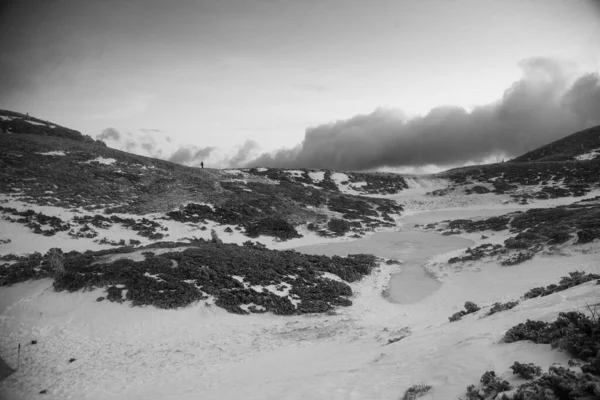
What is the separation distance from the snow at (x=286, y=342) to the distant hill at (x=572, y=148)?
9396 centimetres

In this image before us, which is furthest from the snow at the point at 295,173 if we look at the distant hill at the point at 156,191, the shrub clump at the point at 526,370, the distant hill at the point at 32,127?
the shrub clump at the point at 526,370

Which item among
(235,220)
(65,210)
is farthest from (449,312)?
(65,210)

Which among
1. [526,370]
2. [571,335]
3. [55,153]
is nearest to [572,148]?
[571,335]

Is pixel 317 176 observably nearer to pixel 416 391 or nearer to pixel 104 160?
pixel 104 160

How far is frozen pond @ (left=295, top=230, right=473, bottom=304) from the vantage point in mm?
19422

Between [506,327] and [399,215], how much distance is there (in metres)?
49.5

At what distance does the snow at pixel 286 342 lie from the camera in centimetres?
707

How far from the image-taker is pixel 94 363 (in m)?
11.6

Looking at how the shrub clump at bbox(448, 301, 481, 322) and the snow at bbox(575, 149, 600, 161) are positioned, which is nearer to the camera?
the shrub clump at bbox(448, 301, 481, 322)

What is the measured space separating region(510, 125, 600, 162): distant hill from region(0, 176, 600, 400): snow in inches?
3699

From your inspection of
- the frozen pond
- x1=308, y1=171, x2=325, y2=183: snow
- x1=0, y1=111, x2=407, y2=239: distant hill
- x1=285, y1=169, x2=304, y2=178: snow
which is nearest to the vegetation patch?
the frozen pond

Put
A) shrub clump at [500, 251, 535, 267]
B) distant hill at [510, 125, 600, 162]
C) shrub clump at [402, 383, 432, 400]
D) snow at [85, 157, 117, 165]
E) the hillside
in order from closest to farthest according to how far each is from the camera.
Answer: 1. shrub clump at [402, 383, 432, 400]
2. the hillside
3. shrub clump at [500, 251, 535, 267]
4. snow at [85, 157, 117, 165]
5. distant hill at [510, 125, 600, 162]

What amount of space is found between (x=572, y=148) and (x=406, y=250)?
11175 centimetres

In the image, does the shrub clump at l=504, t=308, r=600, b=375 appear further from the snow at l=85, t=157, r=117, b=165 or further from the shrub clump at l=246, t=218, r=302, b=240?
the snow at l=85, t=157, r=117, b=165
